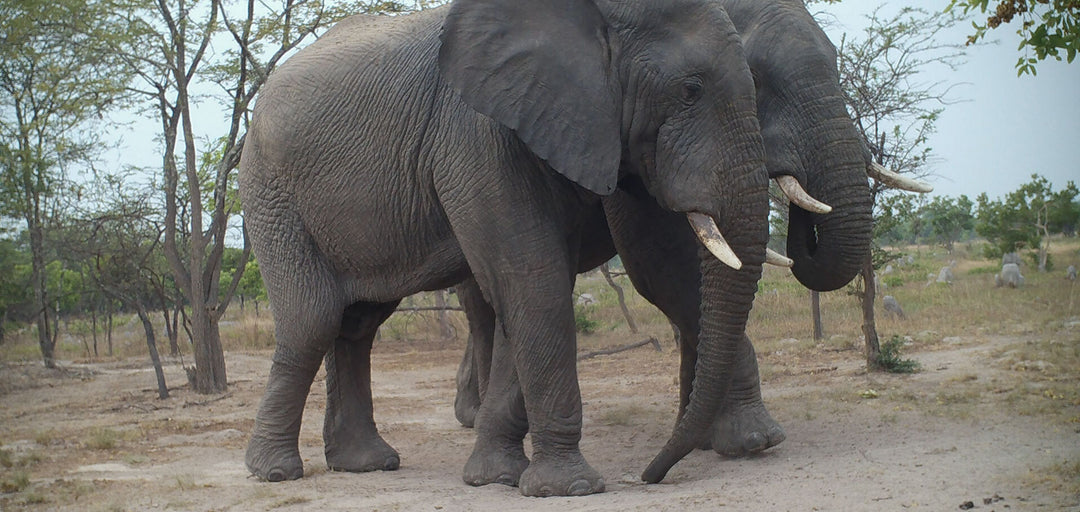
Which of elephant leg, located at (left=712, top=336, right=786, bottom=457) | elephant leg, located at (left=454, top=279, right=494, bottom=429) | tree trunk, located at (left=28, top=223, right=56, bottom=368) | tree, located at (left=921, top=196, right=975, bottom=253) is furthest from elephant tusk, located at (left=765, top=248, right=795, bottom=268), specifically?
tree, located at (left=921, top=196, right=975, bottom=253)

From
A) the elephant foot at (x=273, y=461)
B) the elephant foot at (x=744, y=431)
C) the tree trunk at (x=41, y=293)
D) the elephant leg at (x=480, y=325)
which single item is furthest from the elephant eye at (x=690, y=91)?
the tree trunk at (x=41, y=293)

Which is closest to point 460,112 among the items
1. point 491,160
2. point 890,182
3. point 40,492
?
point 491,160

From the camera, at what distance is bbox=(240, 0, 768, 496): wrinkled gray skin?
567 centimetres

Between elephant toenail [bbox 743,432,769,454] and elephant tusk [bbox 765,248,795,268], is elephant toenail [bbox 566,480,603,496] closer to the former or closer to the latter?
elephant toenail [bbox 743,432,769,454]

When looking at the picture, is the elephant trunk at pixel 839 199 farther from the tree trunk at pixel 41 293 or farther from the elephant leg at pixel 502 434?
the tree trunk at pixel 41 293

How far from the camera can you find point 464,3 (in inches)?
239

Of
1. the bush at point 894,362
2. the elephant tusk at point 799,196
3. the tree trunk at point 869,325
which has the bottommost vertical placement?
the bush at point 894,362

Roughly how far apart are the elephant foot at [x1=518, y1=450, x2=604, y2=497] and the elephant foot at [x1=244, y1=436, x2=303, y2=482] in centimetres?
191

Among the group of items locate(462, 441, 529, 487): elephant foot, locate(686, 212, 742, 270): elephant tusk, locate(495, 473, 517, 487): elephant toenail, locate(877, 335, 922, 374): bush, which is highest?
locate(686, 212, 742, 270): elephant tusk

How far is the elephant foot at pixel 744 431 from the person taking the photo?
6.65 m

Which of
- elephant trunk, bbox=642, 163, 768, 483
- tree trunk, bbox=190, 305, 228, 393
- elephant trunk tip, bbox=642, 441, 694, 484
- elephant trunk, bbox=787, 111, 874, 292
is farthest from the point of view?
tree trunk, bbox=190, 305, 228, 393

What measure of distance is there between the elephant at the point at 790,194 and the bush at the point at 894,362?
8.82 feet

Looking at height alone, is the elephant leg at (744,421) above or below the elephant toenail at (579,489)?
above

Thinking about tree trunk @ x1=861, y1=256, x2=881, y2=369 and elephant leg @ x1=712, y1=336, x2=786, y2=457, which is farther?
tree trunk @ x1=861, y1=256, x2=881, y2=369
